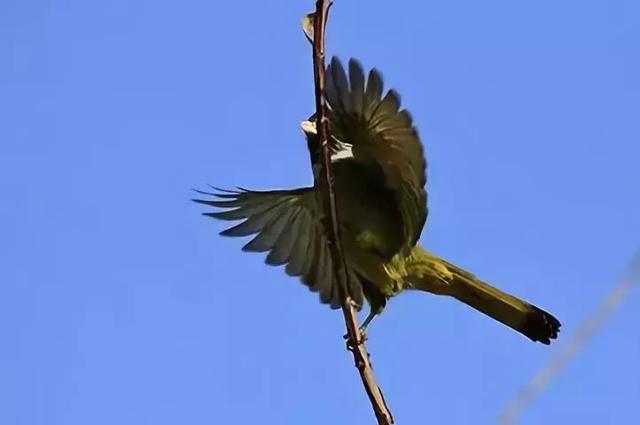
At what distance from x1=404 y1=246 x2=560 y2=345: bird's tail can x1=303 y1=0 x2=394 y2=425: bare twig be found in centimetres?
266

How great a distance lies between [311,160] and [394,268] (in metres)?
0.63

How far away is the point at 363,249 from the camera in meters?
4.56

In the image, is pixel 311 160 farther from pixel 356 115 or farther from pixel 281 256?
pixel 281 256

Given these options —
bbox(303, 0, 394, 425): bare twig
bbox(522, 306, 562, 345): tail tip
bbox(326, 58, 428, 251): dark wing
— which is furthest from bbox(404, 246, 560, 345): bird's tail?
bbox(303, 0, 394, 425): bare twig

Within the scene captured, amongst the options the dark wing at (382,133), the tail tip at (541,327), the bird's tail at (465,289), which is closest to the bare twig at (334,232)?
the dark wing at (382,133)

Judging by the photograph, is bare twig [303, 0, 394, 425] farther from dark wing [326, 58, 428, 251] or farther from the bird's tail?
the bird's tail

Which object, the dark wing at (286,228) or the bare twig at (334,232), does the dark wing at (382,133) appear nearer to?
the dark wing at (286,228)

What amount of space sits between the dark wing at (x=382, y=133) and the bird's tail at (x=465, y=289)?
227mm

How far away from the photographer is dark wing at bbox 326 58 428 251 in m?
3.92

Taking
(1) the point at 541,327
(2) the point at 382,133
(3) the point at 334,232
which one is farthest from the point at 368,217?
(3) the point at 334,232

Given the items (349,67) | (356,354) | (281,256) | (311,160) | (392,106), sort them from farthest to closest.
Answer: (281,256) < (311,160) < (392,106) < (349,67) < (356,354)

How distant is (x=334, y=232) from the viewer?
2.05m

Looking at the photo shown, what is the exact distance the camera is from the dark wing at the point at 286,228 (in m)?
4.86

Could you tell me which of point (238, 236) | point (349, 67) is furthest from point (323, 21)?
point (238, 236)
